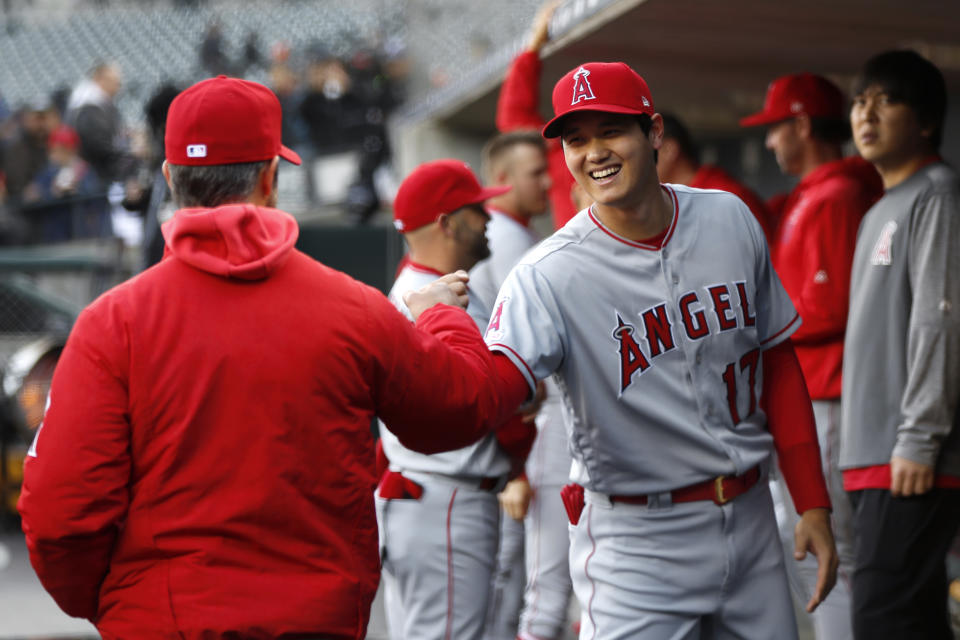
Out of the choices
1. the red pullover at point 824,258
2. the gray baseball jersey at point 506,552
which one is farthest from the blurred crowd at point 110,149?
the red pullover at point 824,258

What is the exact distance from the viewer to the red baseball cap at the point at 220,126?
2012 mm

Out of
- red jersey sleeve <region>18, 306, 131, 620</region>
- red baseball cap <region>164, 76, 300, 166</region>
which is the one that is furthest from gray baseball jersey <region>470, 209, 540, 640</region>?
red jersey sleeve <region>18, 306, 131, 620</region>

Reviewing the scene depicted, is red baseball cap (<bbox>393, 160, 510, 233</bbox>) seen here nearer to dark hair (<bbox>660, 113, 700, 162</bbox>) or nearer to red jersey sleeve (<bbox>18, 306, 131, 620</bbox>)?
dark hair (<bbox>660, 113, 700, 162</bbox>)

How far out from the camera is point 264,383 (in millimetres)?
1898

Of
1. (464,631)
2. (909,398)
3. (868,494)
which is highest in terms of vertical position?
(909,398)

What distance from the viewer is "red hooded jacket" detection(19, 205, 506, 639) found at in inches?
72.4

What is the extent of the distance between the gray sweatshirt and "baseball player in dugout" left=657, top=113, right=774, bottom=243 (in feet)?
3.65

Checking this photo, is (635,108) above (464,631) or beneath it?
above

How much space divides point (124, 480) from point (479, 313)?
163 cm

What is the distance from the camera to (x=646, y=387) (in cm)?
241

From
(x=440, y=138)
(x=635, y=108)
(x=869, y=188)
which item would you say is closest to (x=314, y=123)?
(x=440, y=138)

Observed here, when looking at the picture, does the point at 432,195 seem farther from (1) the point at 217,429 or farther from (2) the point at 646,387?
(1) the point at 217,429

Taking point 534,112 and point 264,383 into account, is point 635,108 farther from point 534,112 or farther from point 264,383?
point 534,112

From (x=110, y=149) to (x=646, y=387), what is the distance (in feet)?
32.9
